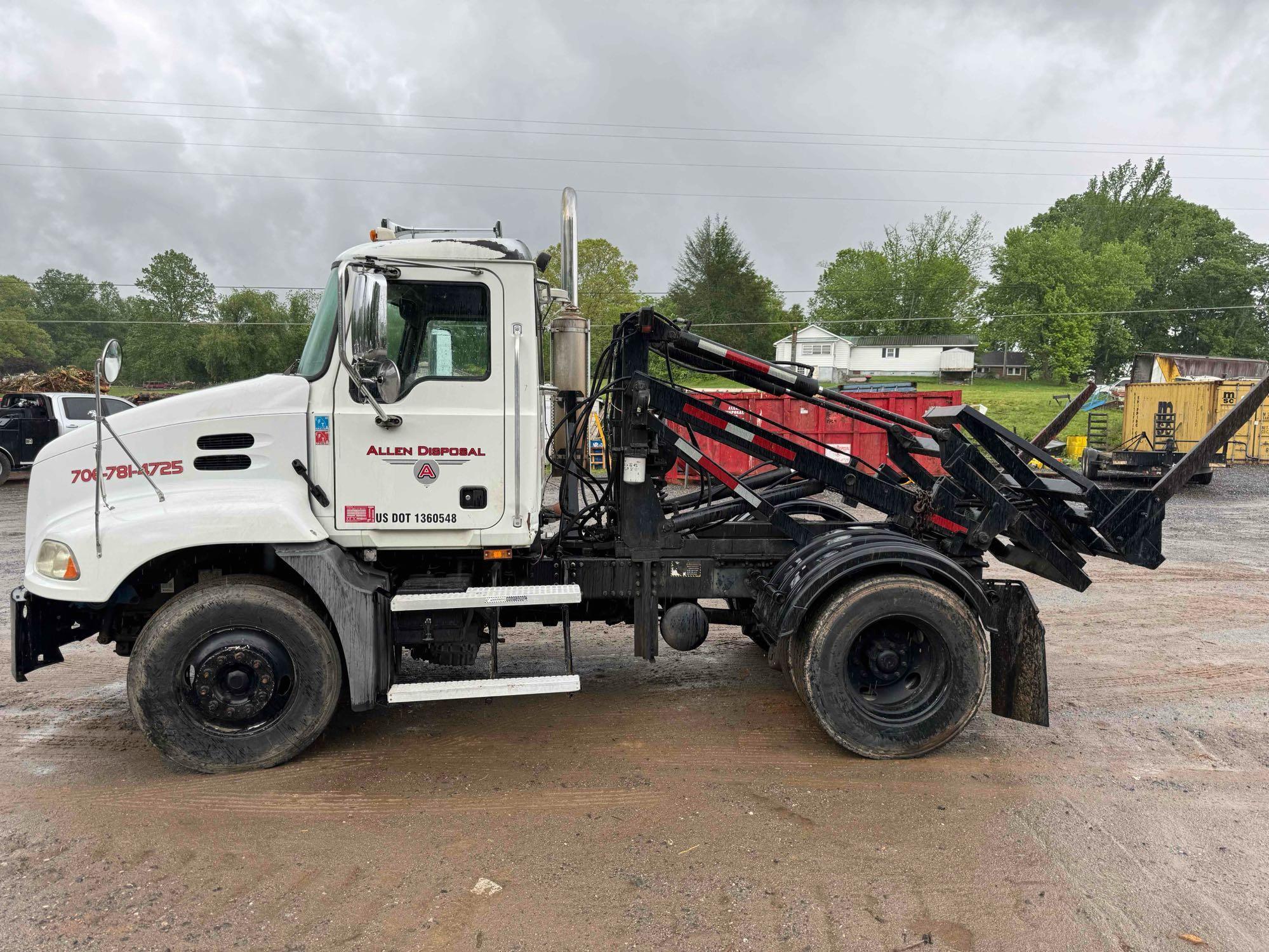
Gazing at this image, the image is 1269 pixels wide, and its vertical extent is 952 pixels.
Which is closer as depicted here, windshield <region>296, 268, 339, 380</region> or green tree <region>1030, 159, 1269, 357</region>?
windshield <region>296, 268, 339, 380</region>

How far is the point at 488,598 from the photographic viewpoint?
4.30 metres

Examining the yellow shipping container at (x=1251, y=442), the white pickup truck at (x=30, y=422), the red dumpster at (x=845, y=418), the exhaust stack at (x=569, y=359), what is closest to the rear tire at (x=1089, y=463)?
the red dumpster at (x=845, y=418)

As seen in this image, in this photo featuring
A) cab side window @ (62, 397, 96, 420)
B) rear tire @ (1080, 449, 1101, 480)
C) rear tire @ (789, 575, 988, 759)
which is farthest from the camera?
cab side window @ (62, 397, 96, 420)

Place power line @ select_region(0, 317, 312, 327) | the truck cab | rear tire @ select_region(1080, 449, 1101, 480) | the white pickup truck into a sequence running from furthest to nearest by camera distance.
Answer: power line @ select_region(0, 317, 312, 327), the white pickup truck, rear tire @ select_region(1080, 449, 1101, 480), the truck cab

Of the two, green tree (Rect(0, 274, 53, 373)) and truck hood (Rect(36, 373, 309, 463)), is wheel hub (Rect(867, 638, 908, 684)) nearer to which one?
truck hood (Rect(36, 373, 309, 463))

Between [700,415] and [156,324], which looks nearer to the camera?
[700,415]

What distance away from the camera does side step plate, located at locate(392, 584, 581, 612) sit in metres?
4.24

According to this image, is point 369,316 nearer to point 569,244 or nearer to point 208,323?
point 569,244

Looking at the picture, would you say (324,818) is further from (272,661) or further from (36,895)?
(36,895)

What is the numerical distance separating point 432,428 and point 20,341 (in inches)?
2990

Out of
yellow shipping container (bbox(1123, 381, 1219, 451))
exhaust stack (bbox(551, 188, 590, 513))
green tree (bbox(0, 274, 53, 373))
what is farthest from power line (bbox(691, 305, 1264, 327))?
green tree (bbox(0, 274, 53, 373))

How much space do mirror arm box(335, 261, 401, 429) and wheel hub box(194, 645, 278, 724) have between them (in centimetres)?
139

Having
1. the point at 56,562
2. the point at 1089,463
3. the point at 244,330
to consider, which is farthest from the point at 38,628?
the point at 244,330

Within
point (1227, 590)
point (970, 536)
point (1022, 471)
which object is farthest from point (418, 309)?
point (1227, 590)
